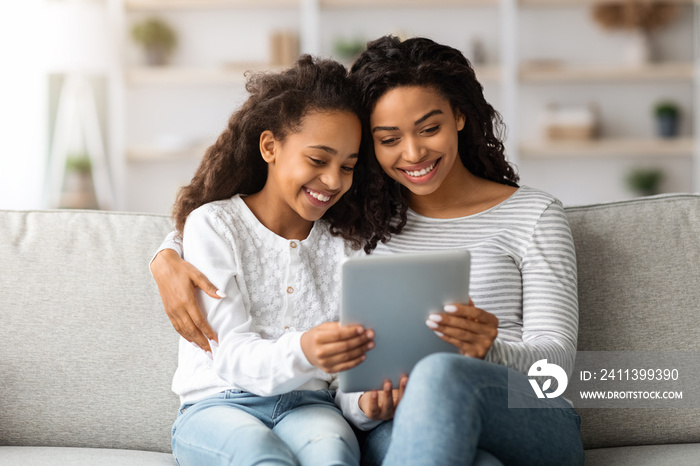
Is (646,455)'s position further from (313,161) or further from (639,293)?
(313,161)

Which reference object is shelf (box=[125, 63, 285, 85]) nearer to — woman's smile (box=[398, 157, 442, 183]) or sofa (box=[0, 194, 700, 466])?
sofa (box=[0, 194, 700, 466])

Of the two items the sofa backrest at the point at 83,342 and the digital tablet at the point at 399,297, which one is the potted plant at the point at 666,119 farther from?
the digital tablet at the point at 399,297

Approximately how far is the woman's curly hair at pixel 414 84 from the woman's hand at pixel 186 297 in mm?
419

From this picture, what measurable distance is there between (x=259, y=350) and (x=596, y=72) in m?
3.89

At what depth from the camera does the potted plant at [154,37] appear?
482cm

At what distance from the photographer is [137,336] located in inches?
67.9

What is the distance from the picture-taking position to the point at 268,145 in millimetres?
1620

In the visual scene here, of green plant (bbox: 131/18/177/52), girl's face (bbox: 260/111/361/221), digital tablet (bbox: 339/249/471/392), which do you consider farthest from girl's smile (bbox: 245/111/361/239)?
green plant (bbox: 131/18/177/52)

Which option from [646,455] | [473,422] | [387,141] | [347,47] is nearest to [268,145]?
[387,141]

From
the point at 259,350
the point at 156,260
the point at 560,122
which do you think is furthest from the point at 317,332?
the point at 560,122

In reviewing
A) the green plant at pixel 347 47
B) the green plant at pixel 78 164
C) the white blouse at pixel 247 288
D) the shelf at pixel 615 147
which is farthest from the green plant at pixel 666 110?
the white blouse at pixel 247 288

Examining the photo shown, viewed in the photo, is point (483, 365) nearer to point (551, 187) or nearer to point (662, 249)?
point (662, 249)

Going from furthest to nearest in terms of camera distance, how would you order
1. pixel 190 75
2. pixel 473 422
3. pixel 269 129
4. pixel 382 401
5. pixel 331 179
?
pixel 190 75 < pixel 269 129 < pixel 331 179 < pixel 382 401 < pixel 473 422

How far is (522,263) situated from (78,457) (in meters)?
1.00
